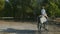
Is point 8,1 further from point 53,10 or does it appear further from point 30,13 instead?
point 53,10

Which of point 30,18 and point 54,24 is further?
point 30,18

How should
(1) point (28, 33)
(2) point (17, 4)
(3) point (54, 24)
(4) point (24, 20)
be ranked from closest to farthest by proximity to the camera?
(1) point (28, 33) < (3) point (54, 24) < (4) point (24, 20) < (2) point (17, 4)

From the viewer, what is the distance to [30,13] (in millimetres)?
23484

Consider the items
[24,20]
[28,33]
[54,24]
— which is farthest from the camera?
[24,20]

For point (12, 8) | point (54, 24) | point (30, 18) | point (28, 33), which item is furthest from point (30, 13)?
point (28, 33)

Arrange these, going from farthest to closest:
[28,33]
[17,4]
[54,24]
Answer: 1. [17,4]
2. [54,24]
3. [28,33]

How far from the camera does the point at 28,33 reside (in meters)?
14.5

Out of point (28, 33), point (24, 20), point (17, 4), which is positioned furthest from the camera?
point (17, 4)

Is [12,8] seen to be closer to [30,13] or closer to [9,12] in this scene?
[9,12]

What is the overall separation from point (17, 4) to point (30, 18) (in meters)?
2.59

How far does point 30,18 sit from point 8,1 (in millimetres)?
3995

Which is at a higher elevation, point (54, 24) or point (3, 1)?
point (3, 1)

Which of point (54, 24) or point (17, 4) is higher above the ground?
point (17, 4)

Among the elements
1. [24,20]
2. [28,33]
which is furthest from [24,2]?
[28,33]
